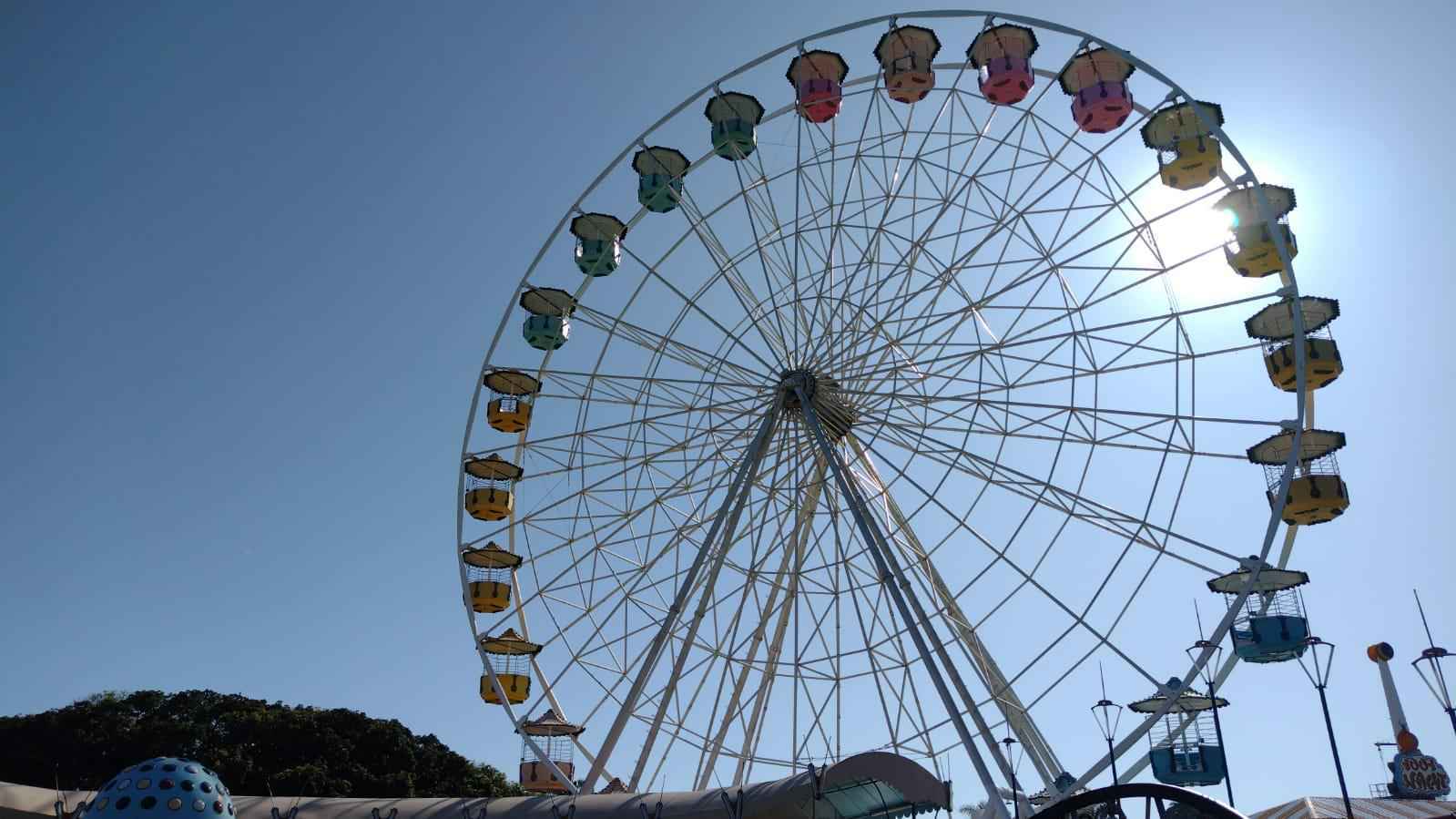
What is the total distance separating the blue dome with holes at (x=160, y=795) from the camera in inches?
508

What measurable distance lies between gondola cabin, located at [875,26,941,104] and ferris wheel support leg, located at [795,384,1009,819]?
742 cm

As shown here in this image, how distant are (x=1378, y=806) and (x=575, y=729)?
18.5 metres

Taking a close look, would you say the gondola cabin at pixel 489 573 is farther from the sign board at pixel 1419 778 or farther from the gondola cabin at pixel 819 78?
the sign board at pixel 1419 778

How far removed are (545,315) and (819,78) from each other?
843cm

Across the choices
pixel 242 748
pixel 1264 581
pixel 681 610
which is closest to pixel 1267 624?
pixel 1264 581

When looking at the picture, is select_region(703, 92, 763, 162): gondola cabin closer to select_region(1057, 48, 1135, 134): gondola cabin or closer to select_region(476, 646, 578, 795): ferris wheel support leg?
select_region(1057, 48, 1135, 134): gondola cabin

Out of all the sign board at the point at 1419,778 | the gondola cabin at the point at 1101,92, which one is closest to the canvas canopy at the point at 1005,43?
the gondola cabin at the point at 1101,92

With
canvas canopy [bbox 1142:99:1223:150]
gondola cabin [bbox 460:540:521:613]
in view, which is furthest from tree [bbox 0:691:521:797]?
canvas canopy [bbox 1142:99:1223:150]

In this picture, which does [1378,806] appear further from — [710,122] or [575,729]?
[710,122]

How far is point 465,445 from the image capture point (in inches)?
1067

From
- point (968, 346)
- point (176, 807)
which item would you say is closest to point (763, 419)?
point (968, 346)

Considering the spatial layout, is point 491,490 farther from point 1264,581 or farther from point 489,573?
point 1264,581

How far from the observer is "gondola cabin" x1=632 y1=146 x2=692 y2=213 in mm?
26516

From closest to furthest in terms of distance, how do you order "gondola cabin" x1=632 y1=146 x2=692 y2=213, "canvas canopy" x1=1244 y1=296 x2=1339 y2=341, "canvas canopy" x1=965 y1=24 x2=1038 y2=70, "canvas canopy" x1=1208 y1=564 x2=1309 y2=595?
"canvas canopy" x1=1208 y1=564 x2=1309 y2=595 → "canvas canopy" x1=1244 y1=296 x2=1339 y2=341 → "canvas canopy" x1=965 y1=24 x2=1038 y2=70 → "gondola cabin" x1=632 y1=146 x2=692 y2=213
